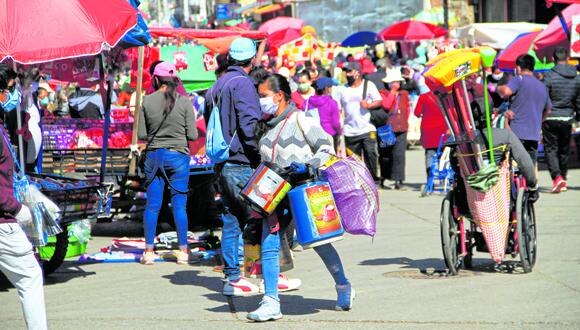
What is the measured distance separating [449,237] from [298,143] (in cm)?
185

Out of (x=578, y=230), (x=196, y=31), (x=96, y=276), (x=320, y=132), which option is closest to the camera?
(x=320, y=132)

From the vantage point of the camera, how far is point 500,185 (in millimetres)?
9172

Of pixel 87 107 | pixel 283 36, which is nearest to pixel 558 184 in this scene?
pixel 87 107

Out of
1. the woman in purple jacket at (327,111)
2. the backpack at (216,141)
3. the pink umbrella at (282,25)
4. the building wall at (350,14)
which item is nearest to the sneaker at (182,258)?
the backpack at (216,141)

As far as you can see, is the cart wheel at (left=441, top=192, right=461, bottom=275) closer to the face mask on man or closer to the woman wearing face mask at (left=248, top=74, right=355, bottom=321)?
the woman wearing face mask at (left=248, top=74, right=355, bottom=321)

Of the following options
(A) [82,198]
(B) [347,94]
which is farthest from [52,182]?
(B) [347,94]

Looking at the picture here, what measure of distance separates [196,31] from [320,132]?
26.1 ft

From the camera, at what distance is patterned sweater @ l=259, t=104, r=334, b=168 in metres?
7.91

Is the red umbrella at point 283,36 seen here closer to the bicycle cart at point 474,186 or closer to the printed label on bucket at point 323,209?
the bicycle cart at point 474,186

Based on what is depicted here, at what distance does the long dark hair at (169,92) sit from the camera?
10641 millimetres

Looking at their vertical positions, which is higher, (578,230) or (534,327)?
(534,327)

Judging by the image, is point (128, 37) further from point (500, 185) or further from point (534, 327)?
point (534, 327)

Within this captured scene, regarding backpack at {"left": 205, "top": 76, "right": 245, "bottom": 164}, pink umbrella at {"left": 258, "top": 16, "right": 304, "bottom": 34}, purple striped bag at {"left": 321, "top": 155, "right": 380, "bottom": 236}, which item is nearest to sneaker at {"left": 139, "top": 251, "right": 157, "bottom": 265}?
backpack at {"left": 205, "top": 76, "right": 245, "bottom": 164}

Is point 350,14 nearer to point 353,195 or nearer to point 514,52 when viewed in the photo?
point 514,52
